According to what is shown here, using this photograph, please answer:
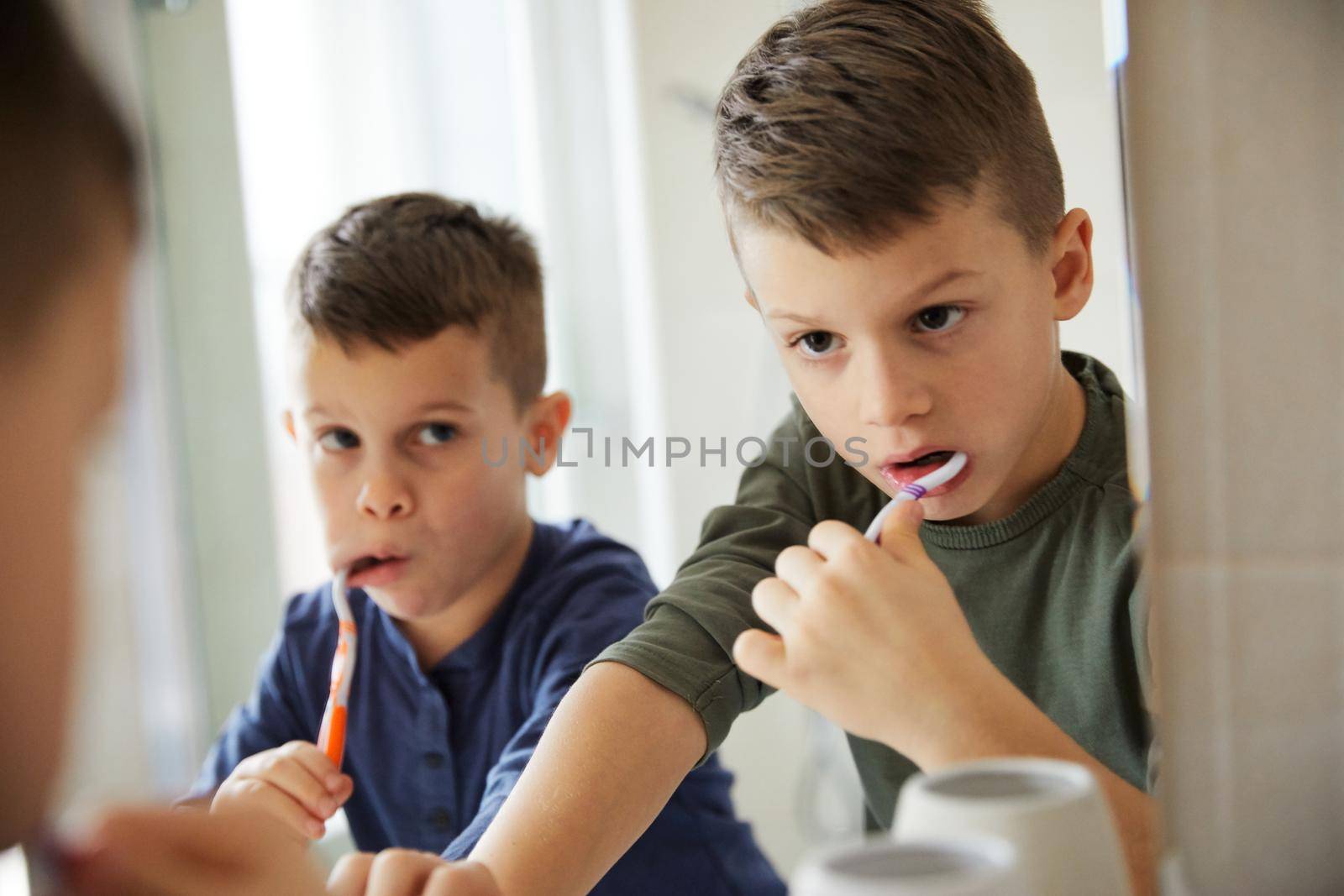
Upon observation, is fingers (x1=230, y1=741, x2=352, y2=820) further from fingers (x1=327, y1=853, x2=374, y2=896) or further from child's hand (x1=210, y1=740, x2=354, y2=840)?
fingers (x1=327, y1=853, x2=374, y2=896)

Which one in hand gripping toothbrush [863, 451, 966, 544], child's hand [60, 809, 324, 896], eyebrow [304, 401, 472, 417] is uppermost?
eyebrow [304, 401, 472, 417]

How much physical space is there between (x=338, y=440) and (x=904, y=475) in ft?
1.04

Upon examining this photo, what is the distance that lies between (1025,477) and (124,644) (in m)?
0.34

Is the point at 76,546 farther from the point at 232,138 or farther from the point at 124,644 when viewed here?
the point at 232,138

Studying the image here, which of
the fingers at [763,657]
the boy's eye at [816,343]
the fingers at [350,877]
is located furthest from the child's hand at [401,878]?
the boy's eye at [816,343]

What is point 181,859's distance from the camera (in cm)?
30

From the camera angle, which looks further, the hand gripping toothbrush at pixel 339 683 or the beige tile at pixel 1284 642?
the hand gripping toothbrush at pixel 339 683

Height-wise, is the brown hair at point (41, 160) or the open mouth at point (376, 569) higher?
the brown hair at point (41, 160)

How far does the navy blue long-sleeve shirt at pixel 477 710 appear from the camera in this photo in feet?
1.87

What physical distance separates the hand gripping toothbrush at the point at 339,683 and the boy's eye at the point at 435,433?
3.4 inches

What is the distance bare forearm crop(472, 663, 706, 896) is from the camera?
407 millimetres

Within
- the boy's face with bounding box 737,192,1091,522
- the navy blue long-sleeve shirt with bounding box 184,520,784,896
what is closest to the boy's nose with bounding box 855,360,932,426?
the boy's face with bounding box 737,192,1091,522

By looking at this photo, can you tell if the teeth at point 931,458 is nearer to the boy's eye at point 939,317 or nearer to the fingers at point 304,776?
the boy's eye at point 939,317

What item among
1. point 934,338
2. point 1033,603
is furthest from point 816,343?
point 1033,603
